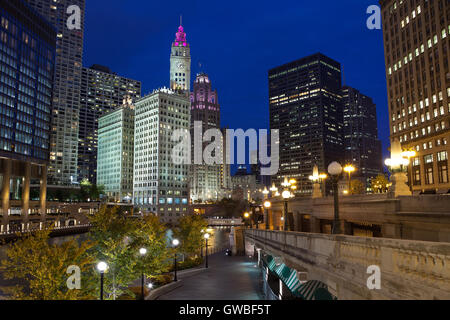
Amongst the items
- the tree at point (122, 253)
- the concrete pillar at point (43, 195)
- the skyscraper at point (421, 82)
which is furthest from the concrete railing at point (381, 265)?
the concrete pillar at point (43, 195)

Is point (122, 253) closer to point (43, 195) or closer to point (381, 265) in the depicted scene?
point (381, 265)

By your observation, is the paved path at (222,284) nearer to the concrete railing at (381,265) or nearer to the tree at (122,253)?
the tree at (122,253)

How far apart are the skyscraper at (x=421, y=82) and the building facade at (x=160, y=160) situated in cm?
10681

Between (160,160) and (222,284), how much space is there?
14428 cm

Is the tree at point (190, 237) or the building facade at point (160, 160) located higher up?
the building facade at point (160, 160)

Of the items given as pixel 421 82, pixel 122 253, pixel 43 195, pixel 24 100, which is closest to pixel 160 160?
pixel 43 195

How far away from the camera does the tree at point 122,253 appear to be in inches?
1113

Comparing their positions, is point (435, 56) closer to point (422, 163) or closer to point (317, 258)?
point (422, 163)

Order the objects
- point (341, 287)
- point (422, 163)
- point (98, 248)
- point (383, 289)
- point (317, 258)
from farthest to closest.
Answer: point (422, 163) → point (98, 248) → point (317, 258) → point (341, 287) → point (383, 289)

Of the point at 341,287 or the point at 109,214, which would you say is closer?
the point at 341,287

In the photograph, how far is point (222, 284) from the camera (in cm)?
3647

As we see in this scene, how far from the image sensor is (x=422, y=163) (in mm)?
87875
